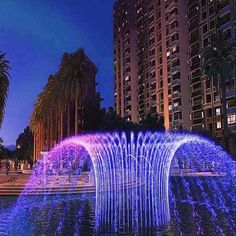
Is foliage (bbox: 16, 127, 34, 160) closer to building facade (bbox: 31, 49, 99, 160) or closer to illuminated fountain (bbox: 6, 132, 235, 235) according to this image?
building facade (bbox: 31, 49, 99, 160)

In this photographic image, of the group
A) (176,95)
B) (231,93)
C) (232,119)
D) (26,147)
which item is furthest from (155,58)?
(26,147)

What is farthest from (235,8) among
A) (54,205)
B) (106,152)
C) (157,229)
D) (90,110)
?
(157,229)

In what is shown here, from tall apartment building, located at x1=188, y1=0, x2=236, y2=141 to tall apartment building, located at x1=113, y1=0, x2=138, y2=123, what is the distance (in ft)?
124

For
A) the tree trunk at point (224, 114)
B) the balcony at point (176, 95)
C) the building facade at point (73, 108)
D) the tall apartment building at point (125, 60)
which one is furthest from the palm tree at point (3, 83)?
the tall apartment building at point (125, 60)

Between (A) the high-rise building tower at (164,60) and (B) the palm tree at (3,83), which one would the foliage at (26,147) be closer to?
(A) the high-rise building tower at (164,60)

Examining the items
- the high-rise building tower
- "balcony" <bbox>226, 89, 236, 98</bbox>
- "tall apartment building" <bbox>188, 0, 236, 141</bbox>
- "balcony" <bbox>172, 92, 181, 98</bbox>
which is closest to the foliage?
the high-rise building tower

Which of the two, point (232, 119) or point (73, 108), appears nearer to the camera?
point (73, 108)

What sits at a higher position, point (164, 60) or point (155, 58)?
point (155, 58)

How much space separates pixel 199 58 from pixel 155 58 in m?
26.9

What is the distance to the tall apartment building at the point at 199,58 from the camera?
93875 millimetres

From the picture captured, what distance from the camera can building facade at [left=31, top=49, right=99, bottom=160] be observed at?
5834 cm

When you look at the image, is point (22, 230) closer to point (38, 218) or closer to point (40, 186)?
point (38, 218)

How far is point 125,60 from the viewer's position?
153000 millimetres

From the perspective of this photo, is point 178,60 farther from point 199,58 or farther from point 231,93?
point 231,93
